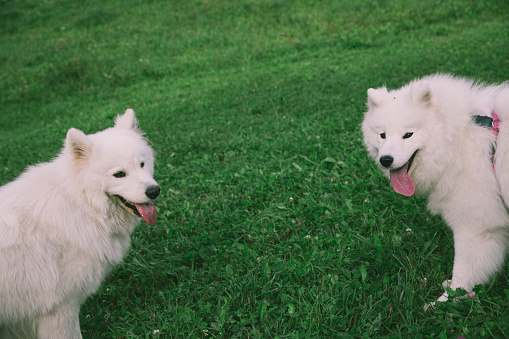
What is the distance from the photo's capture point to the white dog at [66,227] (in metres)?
2.31

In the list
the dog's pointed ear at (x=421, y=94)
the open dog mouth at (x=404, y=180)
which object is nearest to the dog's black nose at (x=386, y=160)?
the open dog mouth at (x=404, y=180)

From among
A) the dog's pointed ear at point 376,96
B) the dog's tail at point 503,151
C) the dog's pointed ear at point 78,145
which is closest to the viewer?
the dog's tail at point 503,151

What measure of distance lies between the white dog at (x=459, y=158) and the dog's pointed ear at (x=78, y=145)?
215cm

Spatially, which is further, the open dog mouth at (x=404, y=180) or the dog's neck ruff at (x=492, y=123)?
the open dog mouth at (x=404, y=180)

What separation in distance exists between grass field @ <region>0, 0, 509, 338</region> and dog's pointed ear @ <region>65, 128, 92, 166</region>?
133 centimetres

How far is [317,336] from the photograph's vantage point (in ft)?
7.60

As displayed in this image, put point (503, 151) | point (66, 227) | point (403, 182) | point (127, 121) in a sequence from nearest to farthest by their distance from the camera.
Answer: point (503, 151), point (66, 227), point (403, 182), point (127, 121)

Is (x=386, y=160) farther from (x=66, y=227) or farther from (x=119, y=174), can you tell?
(x=66, y=227)

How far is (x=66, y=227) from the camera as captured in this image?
8.07 feet

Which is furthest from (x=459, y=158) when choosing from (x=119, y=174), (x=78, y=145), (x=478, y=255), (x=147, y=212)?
(x=78, y=145)

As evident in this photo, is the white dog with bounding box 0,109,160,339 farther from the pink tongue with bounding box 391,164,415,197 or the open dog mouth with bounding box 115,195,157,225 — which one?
the pink tongue with bounding box 391,164,415,197

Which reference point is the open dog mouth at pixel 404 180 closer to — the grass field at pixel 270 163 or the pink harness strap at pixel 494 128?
the pink harness strap at pixel 494 128

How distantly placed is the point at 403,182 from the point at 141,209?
197 centimetres

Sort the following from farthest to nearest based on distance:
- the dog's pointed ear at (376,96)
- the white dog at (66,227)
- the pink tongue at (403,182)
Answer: the dog's pointed ear at (376,96) → the pink tongue at (403,182) → the white dog at (66,227)
